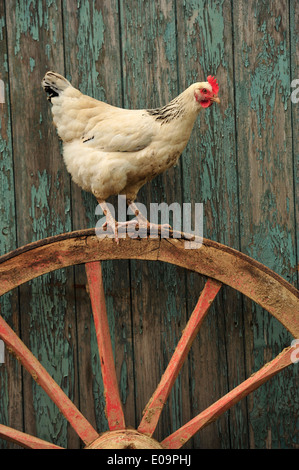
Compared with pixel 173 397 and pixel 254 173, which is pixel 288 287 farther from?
→ pixel 173 397

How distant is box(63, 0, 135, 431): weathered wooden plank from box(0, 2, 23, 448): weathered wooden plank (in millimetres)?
201

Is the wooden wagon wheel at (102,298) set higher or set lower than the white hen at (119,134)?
lower

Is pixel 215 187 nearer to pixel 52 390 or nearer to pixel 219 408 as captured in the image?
pixel 219 408

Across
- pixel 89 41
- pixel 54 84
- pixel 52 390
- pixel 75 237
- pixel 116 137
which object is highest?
pixel 89 41

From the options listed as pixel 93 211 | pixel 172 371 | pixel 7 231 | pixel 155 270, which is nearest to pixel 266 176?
pixel 155 270

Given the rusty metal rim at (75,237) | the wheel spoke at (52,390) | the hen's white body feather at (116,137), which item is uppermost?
the hen's white body feather at (116,137)

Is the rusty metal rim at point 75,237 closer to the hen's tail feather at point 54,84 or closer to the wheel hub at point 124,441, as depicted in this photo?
the hen's tail feather at point 54,84

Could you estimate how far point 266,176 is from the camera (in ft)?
5.08

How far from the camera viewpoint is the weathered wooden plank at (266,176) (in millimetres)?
1526

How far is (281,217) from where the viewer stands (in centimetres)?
156

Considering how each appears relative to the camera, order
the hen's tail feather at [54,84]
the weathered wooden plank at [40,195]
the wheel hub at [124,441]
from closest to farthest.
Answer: the wheel hub at [124,441]
the hen's tail feather at [54,84]
the weathered wooden plank at [40,195]

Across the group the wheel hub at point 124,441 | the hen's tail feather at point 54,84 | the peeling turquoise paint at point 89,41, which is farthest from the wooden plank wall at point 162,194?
the wheel hub at point 124,441

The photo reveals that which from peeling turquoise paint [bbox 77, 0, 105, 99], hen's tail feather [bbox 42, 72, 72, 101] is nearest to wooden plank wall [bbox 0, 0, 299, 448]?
peeling turquoise paint [bbox 77, 0, 105, 99]

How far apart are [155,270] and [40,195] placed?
0.45 metres
